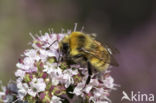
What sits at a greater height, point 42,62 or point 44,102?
point 42,62

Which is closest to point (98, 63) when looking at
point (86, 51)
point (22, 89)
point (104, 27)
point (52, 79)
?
point (86, 51)

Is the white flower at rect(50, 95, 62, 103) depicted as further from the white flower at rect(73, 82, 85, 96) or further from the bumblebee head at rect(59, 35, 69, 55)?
the bumblebee head at rect(59, 35, 69, 55)

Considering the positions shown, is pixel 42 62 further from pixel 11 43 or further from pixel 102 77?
pixel 11 43

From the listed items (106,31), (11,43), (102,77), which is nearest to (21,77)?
(102,77)

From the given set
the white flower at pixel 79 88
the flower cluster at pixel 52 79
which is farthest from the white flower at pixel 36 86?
the white flower at pixel 79 88

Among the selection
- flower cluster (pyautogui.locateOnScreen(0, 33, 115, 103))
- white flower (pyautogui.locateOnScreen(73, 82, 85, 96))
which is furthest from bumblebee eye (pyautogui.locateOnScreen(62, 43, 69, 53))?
white flower (pyautogui.locateOnScreen(73, 82, 85, 96))

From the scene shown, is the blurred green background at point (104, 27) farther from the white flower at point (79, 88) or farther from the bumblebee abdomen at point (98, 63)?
the bumblebee abdomen at point (98, 63)
